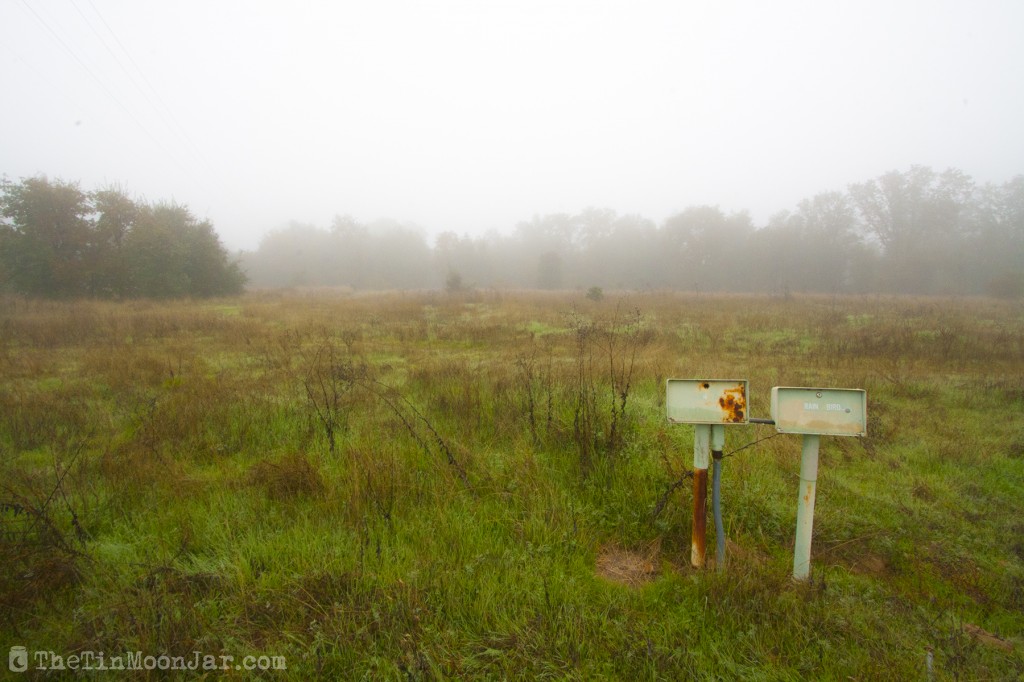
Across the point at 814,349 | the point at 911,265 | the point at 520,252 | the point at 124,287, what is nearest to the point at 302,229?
the point at 520,252

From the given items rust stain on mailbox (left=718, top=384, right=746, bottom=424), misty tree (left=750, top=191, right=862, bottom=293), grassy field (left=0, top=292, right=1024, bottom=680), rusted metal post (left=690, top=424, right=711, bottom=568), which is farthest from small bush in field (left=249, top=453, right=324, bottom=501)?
misty tree (left=750, top=191, right=862, bottom=293)

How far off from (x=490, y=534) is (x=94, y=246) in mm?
29714

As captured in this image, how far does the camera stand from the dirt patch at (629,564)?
249 cm

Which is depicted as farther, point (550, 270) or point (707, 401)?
point (550, 270)

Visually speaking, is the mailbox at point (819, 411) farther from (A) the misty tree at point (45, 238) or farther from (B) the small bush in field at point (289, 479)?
(A) the misty tree at point (45, 238)

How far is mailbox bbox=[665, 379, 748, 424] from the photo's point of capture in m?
2.26

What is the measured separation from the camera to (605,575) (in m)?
2.52

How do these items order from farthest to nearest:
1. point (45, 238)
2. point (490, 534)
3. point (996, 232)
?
1. point (996, 232)
2. point (45, 238)
3. point (490, 534)

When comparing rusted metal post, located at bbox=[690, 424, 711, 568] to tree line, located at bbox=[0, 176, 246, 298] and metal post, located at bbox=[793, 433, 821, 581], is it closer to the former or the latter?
metal post, located at bbox=[793, 433, 821, 581]

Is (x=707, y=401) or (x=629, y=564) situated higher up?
(x=707, y=401)

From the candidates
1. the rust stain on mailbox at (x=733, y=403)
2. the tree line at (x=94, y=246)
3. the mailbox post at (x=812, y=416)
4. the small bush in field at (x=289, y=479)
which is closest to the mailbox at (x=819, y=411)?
the mailbox post at (x=812, y=416)

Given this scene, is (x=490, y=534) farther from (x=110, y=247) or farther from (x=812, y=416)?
(x=110, y=247)

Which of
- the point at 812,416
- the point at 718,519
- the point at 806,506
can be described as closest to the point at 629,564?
the point at 718,519

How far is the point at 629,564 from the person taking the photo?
104 inches
